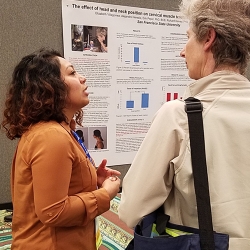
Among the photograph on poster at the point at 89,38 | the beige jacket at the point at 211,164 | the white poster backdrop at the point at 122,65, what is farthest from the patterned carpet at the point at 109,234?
the photograph on poster at the point at 89,38

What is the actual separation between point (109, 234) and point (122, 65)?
873mm

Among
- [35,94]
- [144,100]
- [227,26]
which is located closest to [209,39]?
[227,26]

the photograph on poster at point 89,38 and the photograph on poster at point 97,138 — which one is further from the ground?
the photograph on poster at point 89,38

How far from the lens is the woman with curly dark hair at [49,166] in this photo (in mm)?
812

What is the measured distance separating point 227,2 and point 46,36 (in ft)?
3.42

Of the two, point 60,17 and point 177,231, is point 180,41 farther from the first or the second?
point 177,231

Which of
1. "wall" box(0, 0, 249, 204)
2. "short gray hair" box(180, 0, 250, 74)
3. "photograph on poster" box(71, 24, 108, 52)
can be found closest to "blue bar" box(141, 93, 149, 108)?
"photograph on poster" box(71, 24, 108, 52)

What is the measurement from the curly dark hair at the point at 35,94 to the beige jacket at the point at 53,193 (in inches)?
1.4

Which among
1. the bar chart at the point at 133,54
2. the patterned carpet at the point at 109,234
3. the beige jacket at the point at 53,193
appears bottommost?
the patterned carpet at the point at 109,234

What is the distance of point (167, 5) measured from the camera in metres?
1.83

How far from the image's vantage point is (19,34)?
150 centimetres

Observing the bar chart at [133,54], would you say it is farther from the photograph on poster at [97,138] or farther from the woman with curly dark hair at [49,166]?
the woman with curly dark hair at [49,166]

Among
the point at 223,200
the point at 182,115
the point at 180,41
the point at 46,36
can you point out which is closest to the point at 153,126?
the point at 182,115

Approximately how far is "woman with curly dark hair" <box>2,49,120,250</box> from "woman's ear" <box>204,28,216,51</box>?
41 centimetres
